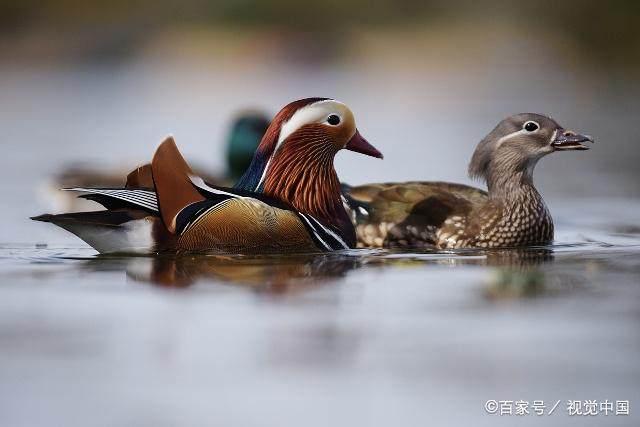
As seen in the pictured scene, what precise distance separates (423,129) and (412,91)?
113 inches

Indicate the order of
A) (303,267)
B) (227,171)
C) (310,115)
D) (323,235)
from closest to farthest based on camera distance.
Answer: (303,267), (323,235), (310,115), (227,171)

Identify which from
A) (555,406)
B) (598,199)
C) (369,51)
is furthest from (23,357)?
(369,51)

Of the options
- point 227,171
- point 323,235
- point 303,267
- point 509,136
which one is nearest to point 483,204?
point 509,136

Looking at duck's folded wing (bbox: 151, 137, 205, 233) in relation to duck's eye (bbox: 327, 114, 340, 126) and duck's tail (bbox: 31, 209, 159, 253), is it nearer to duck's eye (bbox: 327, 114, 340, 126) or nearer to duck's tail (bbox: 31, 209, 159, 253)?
duck's tail (bbox: 31, 209, 159, 253)

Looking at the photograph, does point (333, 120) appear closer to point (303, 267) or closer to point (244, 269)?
point (303, 267)

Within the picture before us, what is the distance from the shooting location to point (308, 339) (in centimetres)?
480

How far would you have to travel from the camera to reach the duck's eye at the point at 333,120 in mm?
7133

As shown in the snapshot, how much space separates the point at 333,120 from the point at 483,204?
3.38 feet

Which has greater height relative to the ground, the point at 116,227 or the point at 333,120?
the point at 333,120

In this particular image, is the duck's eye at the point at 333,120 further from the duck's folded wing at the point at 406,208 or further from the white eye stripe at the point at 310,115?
the duck's folded wing at the point at 406,208

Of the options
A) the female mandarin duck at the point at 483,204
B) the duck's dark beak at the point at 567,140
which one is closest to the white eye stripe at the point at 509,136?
the female mandarin duck at the point at 483,204

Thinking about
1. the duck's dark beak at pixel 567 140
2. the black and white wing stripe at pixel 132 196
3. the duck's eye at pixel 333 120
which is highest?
the duck's eye at pixel 333 120

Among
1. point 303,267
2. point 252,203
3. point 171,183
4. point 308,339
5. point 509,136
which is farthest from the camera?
point 509,136

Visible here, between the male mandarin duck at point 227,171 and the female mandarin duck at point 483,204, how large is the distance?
7.87ft
